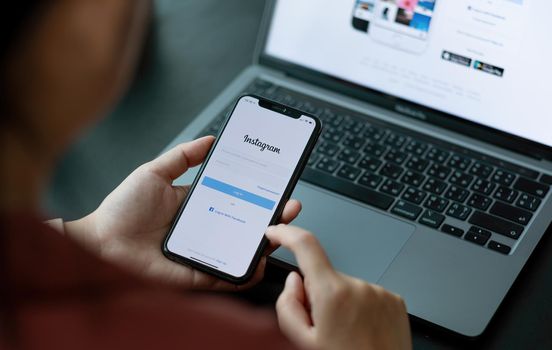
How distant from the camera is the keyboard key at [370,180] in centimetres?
93

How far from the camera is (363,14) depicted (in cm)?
98

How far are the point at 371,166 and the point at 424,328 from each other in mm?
238

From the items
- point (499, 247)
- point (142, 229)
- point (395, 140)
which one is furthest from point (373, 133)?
point (142, 229)

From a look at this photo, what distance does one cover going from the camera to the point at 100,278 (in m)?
0.43

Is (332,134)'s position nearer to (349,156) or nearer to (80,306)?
(349,156)

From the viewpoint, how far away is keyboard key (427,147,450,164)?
3.16 ft

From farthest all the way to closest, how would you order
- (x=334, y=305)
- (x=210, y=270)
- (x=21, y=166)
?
(x=210, y=270)
(x=334, y=305)
(x=21, y=166)

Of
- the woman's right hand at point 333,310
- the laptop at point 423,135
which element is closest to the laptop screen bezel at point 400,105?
the laptop at point 423,135

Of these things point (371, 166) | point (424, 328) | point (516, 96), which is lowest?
point (424, 328)

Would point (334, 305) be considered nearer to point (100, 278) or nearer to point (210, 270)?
point (210, 270)

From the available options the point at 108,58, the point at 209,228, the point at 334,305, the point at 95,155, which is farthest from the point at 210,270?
the point at 108,58

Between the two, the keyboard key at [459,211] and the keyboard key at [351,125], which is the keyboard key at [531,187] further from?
the keyboard key at [351,125]

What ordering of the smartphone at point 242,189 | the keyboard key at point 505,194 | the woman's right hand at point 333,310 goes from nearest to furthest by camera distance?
the woman's right hand at point 333,310, the smartphone at point 242,189, the keyboard key at point 505,194

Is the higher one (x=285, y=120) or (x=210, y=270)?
(x=285, y=120)
